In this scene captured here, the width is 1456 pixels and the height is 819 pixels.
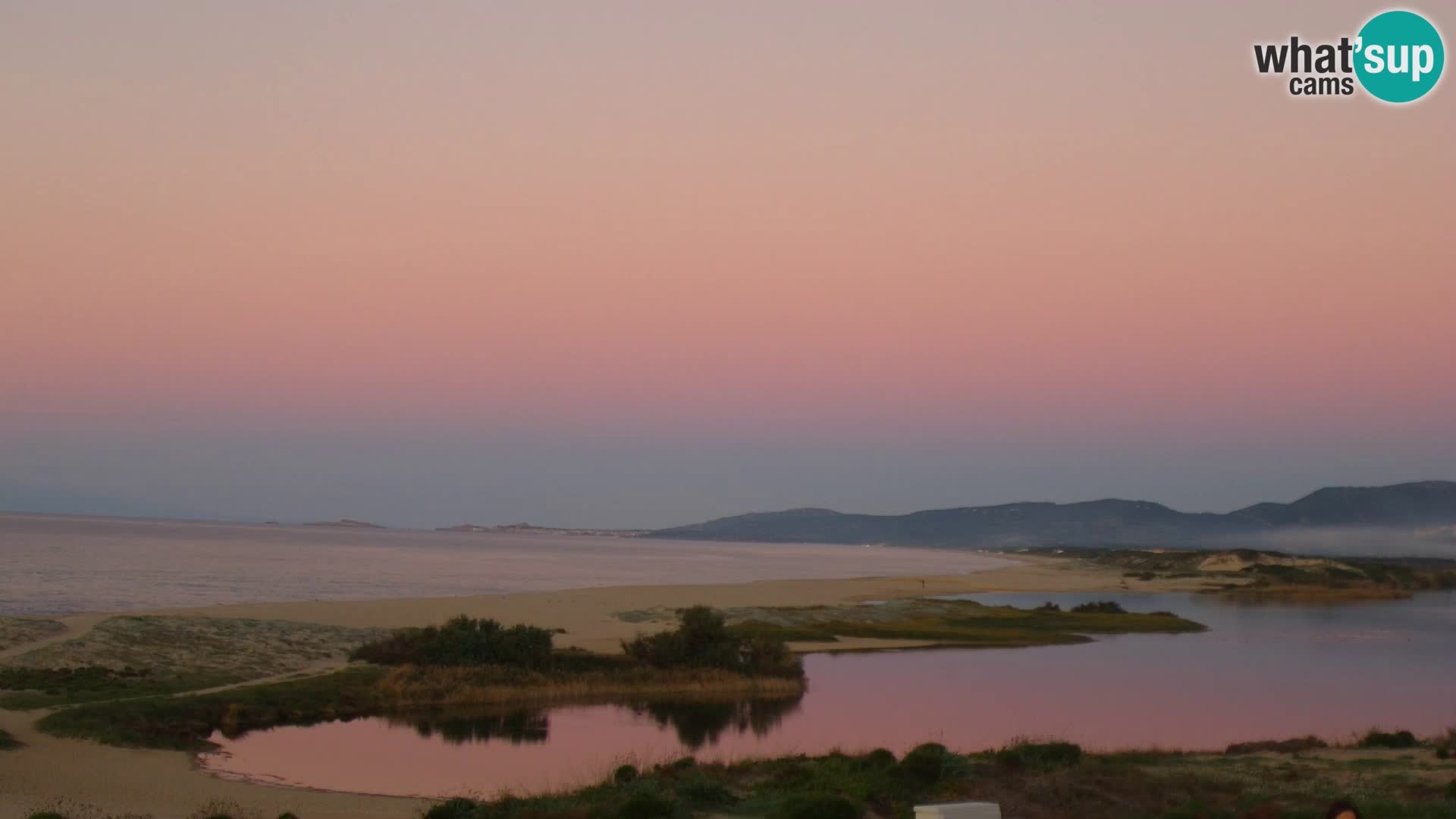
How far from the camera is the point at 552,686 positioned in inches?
1334

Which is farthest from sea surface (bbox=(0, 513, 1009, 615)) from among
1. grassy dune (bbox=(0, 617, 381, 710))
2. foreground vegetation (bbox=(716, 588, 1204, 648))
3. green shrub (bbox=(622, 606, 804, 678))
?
green shrub (bbox=(622, 606, 804, 678))

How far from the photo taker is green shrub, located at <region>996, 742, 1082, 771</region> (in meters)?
18.5

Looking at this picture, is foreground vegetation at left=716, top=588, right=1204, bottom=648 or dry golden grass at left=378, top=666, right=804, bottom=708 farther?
foreground vegetation at left=716, top=588, right=1204, bottom=648

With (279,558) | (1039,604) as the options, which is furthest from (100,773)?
(279,558)

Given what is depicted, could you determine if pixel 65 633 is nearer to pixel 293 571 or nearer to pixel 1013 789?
pixel 1013 789

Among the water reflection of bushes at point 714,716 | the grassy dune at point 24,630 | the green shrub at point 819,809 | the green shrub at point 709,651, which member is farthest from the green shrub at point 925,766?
the grassy dune at point 24,630

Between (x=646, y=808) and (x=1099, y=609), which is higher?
(x=646, y=808)

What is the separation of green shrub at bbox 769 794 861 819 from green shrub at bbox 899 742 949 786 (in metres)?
2.18

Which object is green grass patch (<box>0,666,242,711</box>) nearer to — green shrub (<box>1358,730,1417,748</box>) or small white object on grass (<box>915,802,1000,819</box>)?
small white object on grass (<box>915,802,1000,819</box>)

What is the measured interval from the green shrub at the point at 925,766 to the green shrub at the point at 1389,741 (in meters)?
9.88

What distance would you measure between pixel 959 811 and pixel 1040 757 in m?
9.11

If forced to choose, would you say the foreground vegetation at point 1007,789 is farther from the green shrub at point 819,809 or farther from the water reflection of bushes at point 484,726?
the water reflection of bushes at point 484,726

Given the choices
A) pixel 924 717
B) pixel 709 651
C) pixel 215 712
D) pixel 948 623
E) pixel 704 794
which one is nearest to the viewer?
pixel 704 794

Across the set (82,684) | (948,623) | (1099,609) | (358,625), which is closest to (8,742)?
(82,684)
